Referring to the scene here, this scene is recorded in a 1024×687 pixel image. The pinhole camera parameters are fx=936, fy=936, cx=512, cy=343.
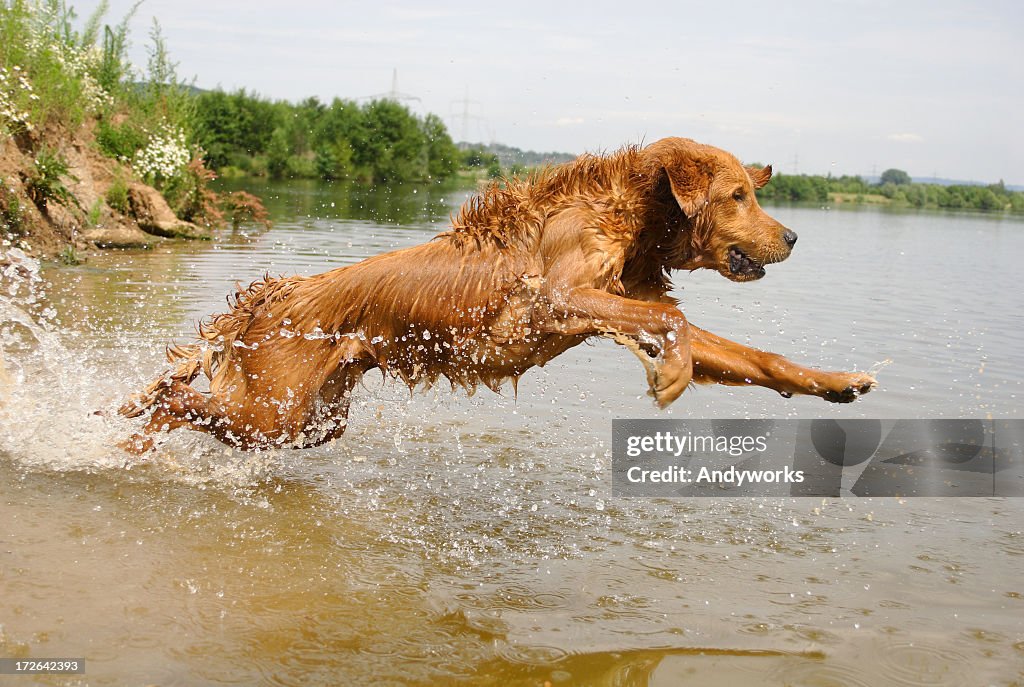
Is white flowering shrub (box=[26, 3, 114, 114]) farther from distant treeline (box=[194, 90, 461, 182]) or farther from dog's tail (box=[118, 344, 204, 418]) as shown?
distant treeline (box=[194, 90, 461, 182])

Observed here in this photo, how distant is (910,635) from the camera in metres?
4.63

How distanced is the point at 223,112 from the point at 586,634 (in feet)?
246

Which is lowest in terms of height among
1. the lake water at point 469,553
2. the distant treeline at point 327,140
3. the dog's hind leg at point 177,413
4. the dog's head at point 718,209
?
the lake water at point 469,553

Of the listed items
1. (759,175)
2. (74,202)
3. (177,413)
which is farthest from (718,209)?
(74,202)

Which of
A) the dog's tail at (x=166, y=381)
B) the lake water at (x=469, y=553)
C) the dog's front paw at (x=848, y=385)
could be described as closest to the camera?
the lake water at (x=469, y=553)

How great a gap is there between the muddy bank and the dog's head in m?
10.0

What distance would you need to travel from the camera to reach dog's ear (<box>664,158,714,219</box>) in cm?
538

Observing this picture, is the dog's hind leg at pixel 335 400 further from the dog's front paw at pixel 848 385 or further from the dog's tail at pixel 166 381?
the dog's front paw at pixel 848 385

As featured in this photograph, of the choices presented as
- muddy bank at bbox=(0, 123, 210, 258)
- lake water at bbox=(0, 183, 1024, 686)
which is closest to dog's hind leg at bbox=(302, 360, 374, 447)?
lake water at bbox=(0, 183, 1024, 686)

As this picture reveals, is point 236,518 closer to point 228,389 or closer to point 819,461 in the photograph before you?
point 228,389

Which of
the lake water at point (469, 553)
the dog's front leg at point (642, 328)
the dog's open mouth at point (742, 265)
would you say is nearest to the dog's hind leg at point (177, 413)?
the lake water at point (469, 553)

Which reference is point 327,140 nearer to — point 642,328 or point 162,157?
point 162,157

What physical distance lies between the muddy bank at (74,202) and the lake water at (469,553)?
4640 mm

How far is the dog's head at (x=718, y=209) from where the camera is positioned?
17.8 feet
